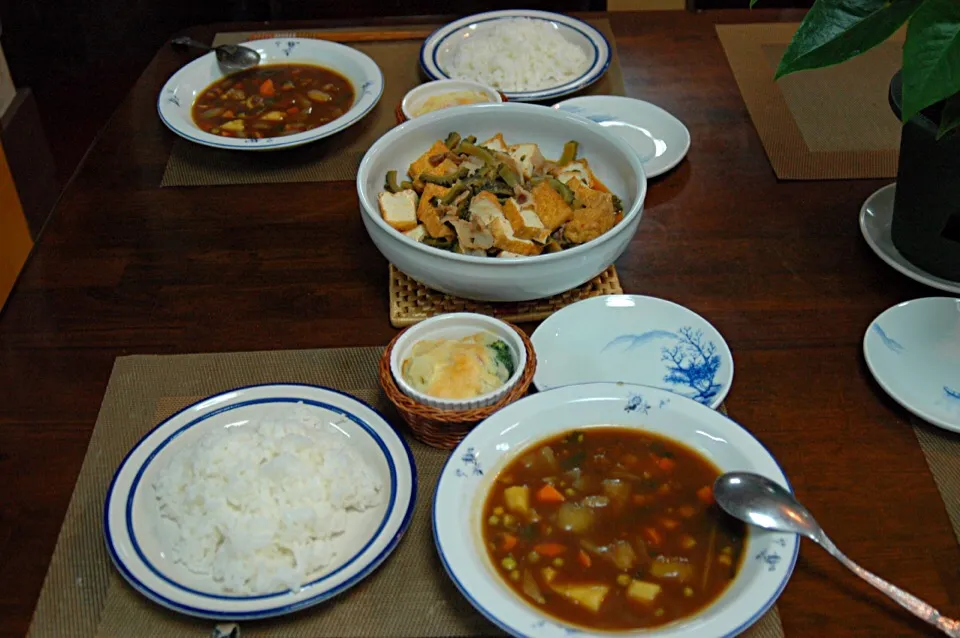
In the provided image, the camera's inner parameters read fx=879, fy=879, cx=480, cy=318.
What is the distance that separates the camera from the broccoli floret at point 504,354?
4.90ft

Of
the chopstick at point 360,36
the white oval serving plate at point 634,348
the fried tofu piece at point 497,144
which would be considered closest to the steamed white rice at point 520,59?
the chopstick at point 360,36

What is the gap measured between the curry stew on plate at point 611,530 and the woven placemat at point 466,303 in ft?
1.38

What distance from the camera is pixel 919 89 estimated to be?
1271mm

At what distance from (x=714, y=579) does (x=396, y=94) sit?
171 centimetres

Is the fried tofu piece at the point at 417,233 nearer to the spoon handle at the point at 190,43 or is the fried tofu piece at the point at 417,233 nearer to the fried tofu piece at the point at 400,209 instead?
the fried tofu piece at the point at 400,209

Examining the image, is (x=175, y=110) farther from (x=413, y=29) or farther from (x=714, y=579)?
(x=714, y=579)

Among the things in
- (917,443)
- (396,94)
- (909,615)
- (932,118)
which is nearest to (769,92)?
(932,118)

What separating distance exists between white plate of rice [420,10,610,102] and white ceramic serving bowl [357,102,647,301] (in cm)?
34

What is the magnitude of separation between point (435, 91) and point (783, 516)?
147 centimetres

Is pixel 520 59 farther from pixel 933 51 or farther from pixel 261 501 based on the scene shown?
pixel 261 501

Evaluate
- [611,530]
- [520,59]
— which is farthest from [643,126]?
[611,530]

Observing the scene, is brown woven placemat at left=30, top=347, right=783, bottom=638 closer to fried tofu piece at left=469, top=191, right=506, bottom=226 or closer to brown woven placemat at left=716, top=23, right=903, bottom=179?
fried tofu piece at left=469, top=191, right=506, bottom=226

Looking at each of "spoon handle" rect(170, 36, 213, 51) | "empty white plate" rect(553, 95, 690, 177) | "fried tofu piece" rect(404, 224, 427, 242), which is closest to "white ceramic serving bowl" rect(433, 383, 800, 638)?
"fried tofu piece" rect(404, 224, 427, 242)

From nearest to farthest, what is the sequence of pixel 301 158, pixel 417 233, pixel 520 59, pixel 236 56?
pixel 417 233
pixel 301 158
pixel 520 59
pixel 236 56
